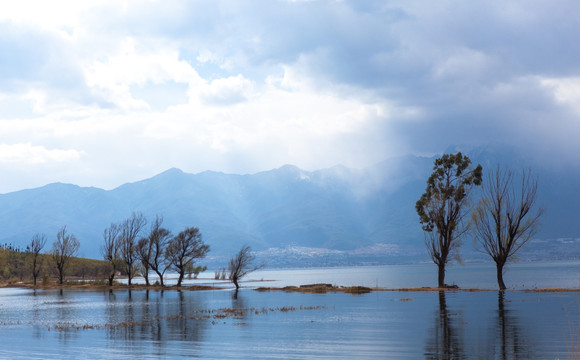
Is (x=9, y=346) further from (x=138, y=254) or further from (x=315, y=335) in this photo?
(x=138, y=254)

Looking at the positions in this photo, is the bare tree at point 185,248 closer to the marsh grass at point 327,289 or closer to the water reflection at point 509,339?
the marsh grass at point 327,289

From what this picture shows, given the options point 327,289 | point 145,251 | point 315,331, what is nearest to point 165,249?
point 145,251

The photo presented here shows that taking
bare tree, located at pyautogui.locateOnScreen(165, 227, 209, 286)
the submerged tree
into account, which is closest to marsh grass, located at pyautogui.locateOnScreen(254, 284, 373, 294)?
the submerged tree

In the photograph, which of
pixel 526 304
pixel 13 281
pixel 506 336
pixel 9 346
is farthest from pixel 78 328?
pixel 13 281

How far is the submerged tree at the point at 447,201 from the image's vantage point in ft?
223

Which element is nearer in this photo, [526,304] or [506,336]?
[506,336]

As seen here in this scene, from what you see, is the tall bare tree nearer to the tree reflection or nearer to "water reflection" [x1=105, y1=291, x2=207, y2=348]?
"water reflection" [x1=105, y1=291, x2=207, y2=348]

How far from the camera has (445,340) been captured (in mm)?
29312

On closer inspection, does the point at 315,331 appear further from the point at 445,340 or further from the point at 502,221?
the point at 502,221

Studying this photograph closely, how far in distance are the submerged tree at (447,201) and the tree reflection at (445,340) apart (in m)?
28.6

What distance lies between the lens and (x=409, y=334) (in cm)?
3241

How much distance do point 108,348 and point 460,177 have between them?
49.8 metres

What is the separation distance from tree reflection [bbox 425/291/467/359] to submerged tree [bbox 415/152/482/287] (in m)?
28.6

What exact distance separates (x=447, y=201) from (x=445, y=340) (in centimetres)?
4125
